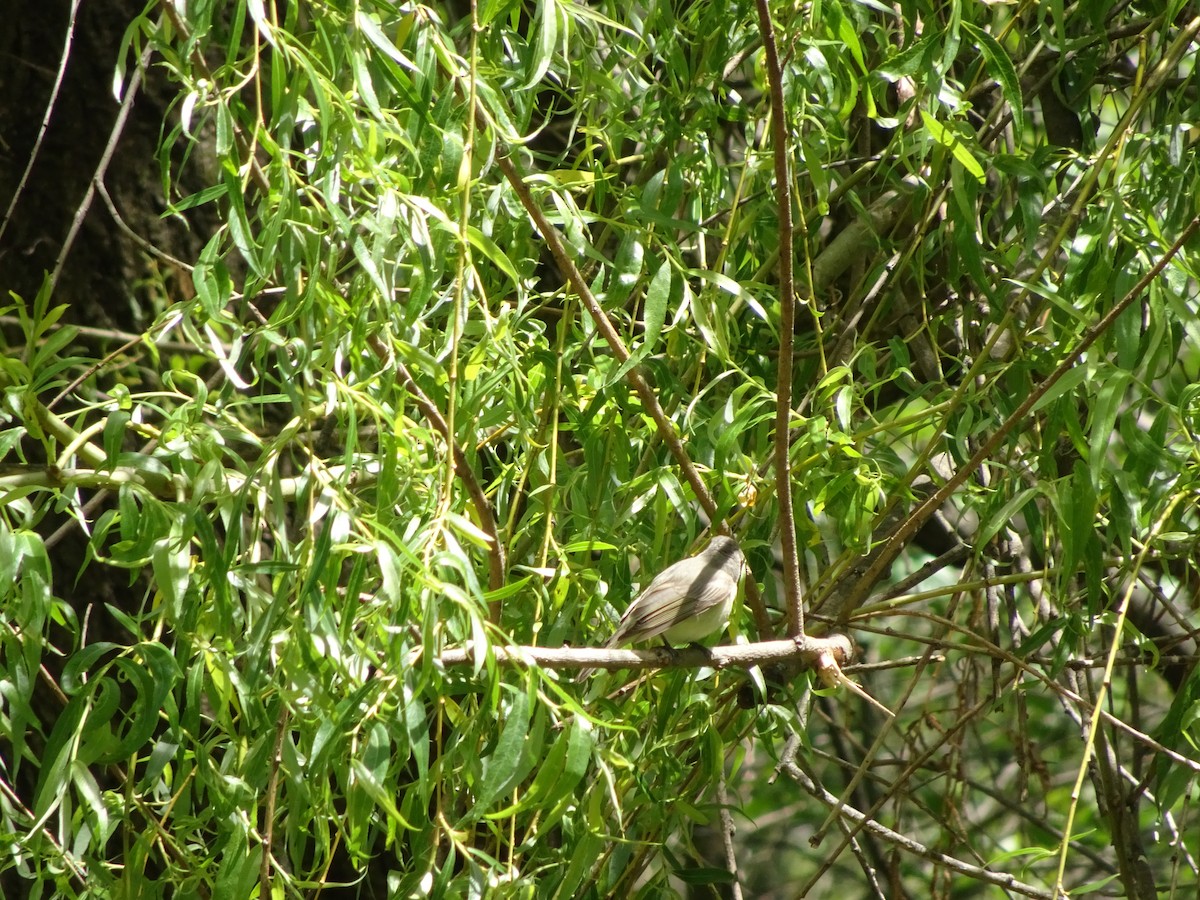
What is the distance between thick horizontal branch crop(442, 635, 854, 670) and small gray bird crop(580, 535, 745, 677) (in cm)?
18

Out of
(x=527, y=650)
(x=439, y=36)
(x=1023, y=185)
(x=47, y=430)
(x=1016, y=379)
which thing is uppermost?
(x=439, y=36)

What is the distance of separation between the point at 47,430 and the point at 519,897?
1.09m

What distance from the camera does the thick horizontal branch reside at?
5.37 feet

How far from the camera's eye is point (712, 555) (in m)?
2.21

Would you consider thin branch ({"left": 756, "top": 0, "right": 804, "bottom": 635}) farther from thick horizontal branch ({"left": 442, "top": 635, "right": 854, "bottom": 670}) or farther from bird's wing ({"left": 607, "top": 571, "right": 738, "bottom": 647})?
bird's wing ({"left": 607, "top": 571, "right": 738, "bottom": 647})

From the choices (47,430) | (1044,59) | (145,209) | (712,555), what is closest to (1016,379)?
(712,555)

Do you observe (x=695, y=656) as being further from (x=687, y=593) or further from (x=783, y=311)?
(x=783, y=311)

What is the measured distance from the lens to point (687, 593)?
88.8 inches

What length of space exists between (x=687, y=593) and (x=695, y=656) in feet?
1.13

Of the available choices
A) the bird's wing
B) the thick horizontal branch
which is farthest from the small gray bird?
the thick horizontal branch

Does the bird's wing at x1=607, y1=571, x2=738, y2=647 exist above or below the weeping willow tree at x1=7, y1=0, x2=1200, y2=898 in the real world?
below

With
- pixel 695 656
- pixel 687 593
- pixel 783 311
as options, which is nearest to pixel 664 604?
pixel 687 593

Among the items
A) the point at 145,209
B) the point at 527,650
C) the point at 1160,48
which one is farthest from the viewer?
the point at 145,209

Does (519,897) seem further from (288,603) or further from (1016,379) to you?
(1016,379)
